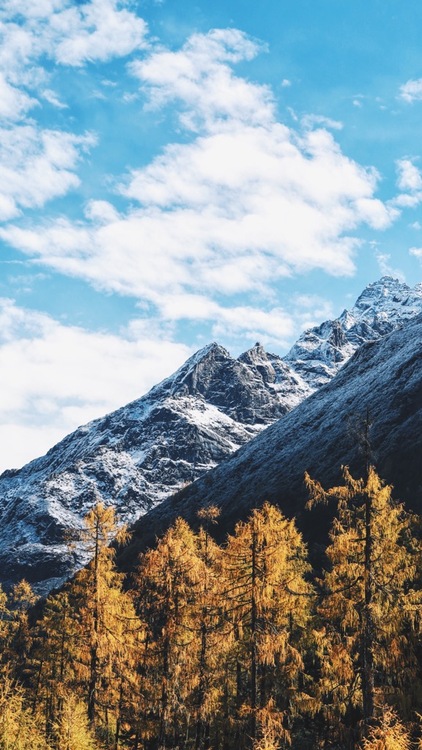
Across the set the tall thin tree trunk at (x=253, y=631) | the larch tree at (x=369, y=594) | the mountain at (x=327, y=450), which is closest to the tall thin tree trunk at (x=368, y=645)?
the larch tree at (x=369, y=594)

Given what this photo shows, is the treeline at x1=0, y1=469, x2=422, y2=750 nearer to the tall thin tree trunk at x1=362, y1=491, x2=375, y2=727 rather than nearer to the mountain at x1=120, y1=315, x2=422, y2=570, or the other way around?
the tall thin tree trunk at x1=362, y1=491, x2=375, y2=727

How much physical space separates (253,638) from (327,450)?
179ft

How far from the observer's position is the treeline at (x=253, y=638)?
16391 millimetres

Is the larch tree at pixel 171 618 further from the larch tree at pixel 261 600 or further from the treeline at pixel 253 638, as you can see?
the larch tree at pixel 261 600

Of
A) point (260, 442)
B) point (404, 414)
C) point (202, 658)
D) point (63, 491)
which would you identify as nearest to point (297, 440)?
point (260, 442)

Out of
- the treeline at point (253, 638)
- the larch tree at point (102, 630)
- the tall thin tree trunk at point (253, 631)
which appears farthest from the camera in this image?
the larch tree at point (102, 630)

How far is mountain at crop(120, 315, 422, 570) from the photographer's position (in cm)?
6028

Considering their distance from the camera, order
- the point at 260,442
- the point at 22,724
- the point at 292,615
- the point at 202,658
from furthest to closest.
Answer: the point at 260,442 < the point at 292,615 < the point at 202,658 < the point at 22,724

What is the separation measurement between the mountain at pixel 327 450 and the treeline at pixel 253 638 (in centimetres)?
2981

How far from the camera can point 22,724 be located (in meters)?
18.0

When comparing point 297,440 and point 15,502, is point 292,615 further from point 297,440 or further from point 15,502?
point 15,502

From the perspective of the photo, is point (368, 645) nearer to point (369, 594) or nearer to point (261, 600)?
point (369, 594)

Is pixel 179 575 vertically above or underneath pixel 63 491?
underneath

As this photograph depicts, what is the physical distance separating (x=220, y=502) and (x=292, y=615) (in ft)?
167
